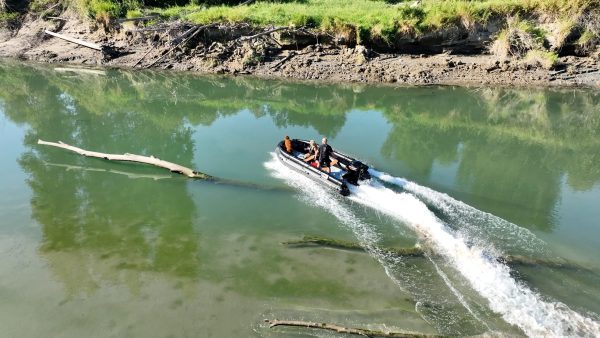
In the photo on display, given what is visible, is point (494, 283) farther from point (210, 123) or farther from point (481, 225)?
point (210, 123)

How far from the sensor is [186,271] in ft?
33.3

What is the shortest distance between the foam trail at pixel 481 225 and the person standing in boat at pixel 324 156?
2.36m

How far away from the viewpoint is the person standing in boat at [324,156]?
13.7 meters

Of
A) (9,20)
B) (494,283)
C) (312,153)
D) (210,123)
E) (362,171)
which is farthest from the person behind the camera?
(9,20)

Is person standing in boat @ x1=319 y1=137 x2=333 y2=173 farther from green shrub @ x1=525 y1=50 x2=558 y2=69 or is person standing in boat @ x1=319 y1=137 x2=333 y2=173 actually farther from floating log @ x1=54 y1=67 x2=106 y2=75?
floating log @ x1=54 y1=67 x2=106 y2=75

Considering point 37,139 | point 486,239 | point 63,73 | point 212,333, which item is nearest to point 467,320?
point 486,239

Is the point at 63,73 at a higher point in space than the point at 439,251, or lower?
higher

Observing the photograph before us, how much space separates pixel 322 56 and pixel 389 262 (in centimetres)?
1960

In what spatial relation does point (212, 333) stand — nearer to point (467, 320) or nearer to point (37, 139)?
point (467, 320)

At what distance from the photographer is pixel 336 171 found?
13.7 m

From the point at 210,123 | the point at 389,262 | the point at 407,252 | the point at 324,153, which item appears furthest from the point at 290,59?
the point at 389,262

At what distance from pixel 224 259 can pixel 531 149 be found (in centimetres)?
1302

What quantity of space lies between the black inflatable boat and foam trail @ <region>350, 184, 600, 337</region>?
110 centimetres

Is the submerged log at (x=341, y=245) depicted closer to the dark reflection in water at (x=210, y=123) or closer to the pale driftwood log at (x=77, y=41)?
the dark reflection in water at (x=210, y=123)
